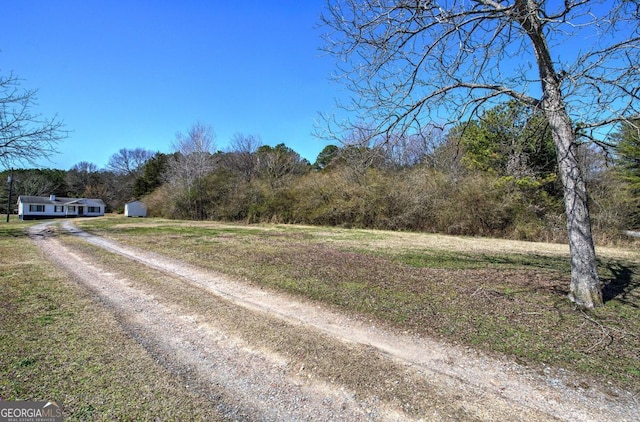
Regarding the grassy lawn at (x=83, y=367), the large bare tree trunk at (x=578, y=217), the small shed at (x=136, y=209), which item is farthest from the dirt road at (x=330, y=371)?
the small shed at (x=136, y=209)

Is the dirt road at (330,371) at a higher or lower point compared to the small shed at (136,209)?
lower

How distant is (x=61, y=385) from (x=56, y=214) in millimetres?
57721

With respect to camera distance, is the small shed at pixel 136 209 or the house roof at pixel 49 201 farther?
the small shed at pixel 136 209

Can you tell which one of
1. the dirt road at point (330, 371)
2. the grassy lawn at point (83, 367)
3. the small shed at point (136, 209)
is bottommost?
the dirt road at point (330, 371)

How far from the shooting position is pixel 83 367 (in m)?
2.67

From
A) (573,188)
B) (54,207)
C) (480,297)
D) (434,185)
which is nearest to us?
(573,188)

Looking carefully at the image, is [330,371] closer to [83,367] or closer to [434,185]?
[83,367]

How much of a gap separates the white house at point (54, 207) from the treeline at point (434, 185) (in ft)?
72.2

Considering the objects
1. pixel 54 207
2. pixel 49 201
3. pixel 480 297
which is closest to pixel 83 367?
pixel 480 297

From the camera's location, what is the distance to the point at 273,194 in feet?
89.2

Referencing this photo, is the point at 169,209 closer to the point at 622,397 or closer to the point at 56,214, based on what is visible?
the point at 56,214

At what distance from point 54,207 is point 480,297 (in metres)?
59.0

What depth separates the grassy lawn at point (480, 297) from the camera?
128 inches

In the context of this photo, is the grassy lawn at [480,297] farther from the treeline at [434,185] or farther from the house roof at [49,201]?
the house roof at [49,201]
